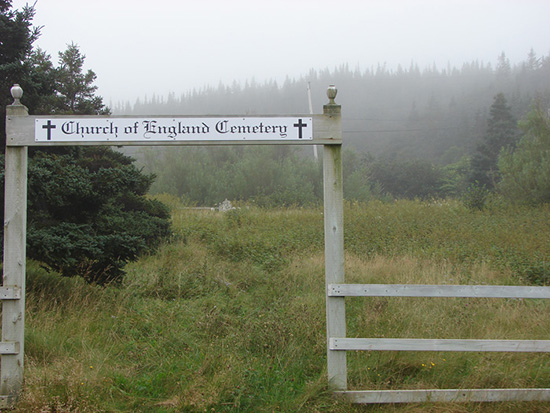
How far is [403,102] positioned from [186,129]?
122221 millimetres

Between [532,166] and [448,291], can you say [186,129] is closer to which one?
[448,291]

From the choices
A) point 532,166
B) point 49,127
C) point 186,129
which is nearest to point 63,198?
point 49,127

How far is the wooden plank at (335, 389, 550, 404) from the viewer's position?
12.5ft

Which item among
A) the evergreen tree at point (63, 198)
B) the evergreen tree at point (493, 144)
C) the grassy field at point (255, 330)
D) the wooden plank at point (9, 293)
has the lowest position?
the grassy field at point (255, 330)

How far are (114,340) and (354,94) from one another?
122 meters

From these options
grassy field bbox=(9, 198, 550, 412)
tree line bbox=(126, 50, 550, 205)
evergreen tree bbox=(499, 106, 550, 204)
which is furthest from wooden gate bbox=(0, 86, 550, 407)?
evergreen tree bbox=(499, 106, 550, 204)

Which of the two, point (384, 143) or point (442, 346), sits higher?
point (384, 143)

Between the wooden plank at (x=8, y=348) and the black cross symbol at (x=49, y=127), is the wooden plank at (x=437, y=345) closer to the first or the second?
the wooden plank at (x=8, y=348)

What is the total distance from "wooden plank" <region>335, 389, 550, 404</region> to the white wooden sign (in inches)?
90.4

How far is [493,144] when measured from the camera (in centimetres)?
4878

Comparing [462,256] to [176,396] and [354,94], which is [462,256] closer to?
[176,396]

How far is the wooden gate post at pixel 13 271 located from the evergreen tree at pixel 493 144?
44.8m

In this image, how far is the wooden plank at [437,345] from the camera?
12.6ft

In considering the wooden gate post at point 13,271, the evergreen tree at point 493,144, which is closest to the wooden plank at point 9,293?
the wooden gate post at point 13,271
